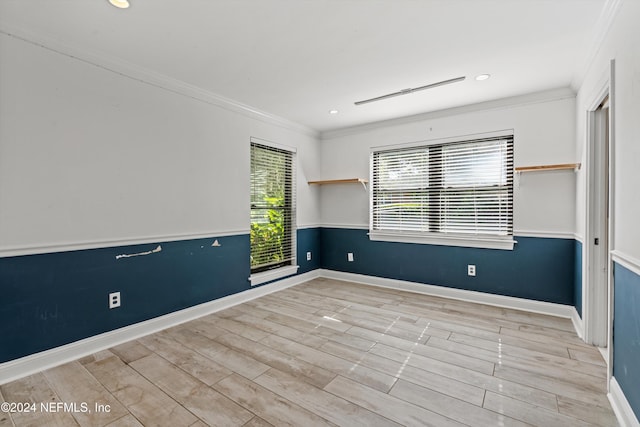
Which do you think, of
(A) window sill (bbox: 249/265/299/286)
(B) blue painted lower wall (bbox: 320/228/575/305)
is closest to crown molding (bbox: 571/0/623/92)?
(B) blue painted lower wall (bbox: 320/228/575/305)

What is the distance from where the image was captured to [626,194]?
5.50 feet

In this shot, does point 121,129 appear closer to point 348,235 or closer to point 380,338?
Result: point 380,338

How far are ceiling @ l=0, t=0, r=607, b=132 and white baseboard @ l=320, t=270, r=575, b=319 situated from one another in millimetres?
2358

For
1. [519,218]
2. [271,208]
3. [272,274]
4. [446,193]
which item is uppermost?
[446,193]

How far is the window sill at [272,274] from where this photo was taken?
3.99 m

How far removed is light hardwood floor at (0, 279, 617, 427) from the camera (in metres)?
1.75

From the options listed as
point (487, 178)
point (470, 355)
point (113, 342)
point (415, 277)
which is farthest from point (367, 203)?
point (113, 342)

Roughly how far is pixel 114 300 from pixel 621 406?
360 centimetres

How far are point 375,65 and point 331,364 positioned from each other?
254cm

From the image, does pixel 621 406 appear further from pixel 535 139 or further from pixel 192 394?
pixel 535 139

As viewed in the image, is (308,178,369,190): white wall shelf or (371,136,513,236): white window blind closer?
(371,136,513,236): white window blind

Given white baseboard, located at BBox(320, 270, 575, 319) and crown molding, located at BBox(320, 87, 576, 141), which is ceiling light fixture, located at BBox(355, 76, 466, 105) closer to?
crown molding, located at BBox(320, 87, 576, 141)

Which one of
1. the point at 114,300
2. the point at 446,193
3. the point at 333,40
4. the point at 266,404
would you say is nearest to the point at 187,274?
the point at 114,300

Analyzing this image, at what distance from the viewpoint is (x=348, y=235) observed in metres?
4.88
